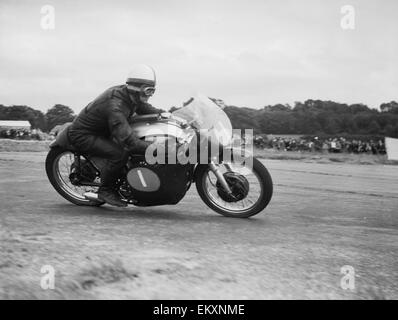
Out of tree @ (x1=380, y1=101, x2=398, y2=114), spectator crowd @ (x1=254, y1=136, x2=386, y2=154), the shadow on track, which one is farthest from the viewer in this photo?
tree @ (x1=380, y1=101, x2=398, y2=114)

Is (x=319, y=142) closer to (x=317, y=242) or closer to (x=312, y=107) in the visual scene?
(x=317, y=242)

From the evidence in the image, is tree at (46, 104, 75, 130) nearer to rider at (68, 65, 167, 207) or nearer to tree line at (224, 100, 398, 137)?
rider at (68, 65, 167, 207)

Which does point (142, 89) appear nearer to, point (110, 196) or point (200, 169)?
point (200, 169)

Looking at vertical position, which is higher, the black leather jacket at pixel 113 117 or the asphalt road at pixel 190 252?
the black leather jacket at pixel 113 117

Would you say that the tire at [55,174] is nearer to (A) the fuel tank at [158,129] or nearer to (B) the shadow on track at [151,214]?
(B) the shadow on track at [151,214]

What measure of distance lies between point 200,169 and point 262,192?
660 millimetres

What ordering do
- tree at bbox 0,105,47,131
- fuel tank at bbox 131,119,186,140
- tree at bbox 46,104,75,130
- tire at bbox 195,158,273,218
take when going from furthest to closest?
tree at bbox 0,105,47,131, tree at bbox 46,104,75,130, fuel tank at bbox 131,119,186,140, tire at bbox 195,158,273,218

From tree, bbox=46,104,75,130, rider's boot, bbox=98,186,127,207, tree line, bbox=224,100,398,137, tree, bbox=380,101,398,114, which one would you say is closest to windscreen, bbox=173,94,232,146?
rider's boot, bbox=98,186,127,207

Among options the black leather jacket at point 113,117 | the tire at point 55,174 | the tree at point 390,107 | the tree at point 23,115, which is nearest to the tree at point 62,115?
the tire at point 55,174

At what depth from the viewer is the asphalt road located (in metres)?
2.57

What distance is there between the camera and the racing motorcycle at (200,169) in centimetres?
501

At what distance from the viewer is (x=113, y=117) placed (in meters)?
5.04

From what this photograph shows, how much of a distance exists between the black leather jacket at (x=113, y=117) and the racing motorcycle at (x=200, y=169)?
17 centimetres
